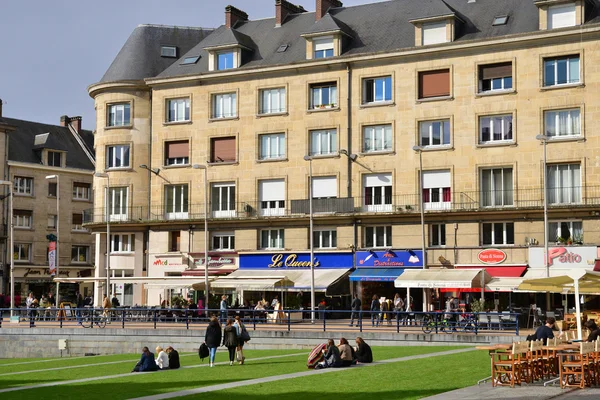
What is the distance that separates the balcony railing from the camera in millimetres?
46250

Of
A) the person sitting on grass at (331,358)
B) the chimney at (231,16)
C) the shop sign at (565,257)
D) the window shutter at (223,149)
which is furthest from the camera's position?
the chimney at (231,16)

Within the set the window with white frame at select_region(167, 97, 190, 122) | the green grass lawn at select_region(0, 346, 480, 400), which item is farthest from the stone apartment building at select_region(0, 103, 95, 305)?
the green grass lawn at select_region(0, 346, 480, 400)

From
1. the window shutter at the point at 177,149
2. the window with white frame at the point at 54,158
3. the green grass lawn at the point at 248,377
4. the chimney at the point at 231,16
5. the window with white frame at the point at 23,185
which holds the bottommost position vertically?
the green grass lawn at the point at 248,377

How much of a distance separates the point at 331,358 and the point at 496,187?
81.5 ft

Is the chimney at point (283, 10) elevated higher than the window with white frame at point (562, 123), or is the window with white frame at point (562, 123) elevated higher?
the chimney at point (283, 10)

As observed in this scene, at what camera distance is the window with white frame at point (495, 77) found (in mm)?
48094

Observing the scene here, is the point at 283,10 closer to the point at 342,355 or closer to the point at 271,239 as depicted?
the point at 271,239

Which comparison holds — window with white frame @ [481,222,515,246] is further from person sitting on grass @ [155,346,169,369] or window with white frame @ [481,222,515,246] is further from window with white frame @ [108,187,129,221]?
person sitting on grass @ [155,346,169,369]

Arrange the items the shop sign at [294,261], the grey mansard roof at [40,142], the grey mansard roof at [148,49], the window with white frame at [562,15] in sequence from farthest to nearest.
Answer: the grey mansard roof at [40,142]
the grey mansard roof at [148,49]
the shop sign at [294,261]
the window with white frame at [562,15]

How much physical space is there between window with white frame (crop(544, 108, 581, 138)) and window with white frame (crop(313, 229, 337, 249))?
40.7 ft

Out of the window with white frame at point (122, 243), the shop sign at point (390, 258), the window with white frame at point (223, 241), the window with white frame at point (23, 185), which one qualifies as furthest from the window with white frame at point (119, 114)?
the shop sign at point (390, 258)

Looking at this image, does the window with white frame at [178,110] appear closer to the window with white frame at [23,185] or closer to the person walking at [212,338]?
the window with white frame at [23,185]

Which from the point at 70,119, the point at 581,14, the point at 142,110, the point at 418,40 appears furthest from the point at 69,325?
the point at 70,119

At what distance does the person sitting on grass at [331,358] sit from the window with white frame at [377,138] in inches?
1045
